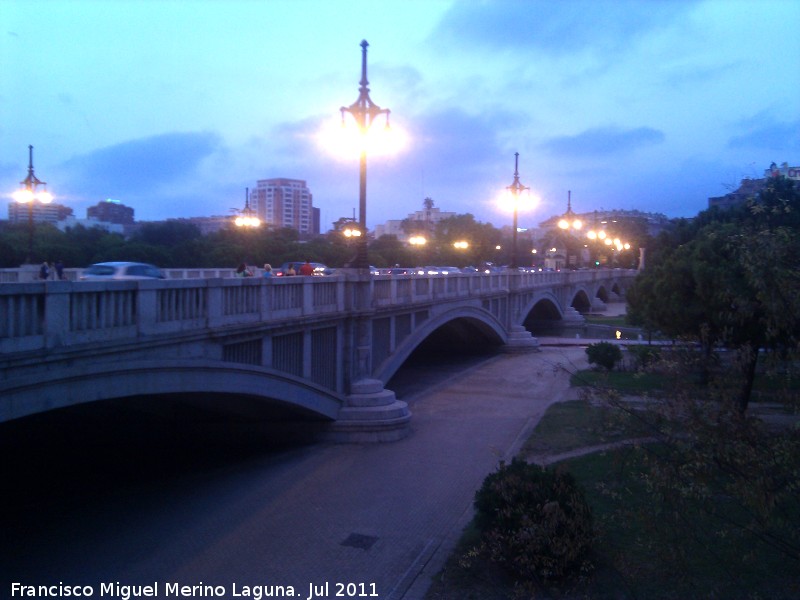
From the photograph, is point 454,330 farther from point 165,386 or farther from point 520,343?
point 165,386

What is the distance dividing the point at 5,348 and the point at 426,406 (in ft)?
49.5

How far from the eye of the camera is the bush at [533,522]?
299 inches

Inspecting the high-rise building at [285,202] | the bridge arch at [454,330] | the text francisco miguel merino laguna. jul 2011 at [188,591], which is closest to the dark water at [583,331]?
the bridge arch at [454,330]

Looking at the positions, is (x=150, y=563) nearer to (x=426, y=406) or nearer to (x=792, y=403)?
(x=792, y=403)

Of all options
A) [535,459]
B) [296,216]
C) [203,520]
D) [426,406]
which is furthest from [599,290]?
[296,216]

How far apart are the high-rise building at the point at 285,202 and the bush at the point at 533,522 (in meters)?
146

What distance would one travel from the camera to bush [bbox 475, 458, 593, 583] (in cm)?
760

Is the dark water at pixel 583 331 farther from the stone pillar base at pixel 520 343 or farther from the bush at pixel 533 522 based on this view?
the bush at pixel 533 522

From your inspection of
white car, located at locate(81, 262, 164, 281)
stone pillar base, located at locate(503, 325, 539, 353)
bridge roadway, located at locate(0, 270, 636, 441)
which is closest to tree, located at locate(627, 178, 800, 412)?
stone pillar base, located at locate(503, 325, 539, 353)

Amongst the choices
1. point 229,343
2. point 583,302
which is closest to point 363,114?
point 229,343

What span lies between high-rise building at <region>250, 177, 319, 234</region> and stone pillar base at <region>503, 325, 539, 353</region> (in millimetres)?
119643

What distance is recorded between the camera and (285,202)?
163 meters

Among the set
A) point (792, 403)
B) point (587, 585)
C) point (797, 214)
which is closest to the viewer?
point (792, 403)

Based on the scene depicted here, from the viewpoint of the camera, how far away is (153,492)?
43.1ft
